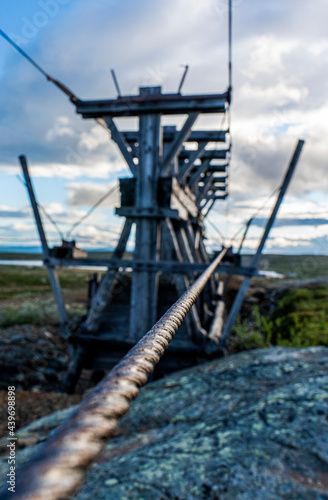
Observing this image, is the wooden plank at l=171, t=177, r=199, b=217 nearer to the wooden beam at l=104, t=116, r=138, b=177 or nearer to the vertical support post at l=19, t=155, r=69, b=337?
the wooden beam at l=104, t=116, r=138, b=177

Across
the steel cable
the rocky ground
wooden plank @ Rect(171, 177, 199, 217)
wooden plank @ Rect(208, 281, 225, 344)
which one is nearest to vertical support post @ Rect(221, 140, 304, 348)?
wooden plank @ Rect(208, 281, 225, 344)

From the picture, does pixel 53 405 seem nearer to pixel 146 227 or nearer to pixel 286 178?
pixel 146 227

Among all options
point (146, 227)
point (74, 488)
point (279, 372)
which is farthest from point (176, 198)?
point (74, 488)

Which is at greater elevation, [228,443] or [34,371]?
[228,443]

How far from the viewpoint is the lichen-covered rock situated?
1.99 m

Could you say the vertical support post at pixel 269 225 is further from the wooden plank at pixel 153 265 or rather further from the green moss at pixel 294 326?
the green moss at pixel 294 326

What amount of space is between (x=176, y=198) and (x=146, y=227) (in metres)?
0.96

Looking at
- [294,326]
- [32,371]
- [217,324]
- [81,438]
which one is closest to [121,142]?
[217,324]

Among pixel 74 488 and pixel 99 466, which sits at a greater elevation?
pixel 74 488

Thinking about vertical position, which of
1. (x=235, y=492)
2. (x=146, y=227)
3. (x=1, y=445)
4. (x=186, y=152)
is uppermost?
(x=186, y=152)

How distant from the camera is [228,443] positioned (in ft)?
7.86

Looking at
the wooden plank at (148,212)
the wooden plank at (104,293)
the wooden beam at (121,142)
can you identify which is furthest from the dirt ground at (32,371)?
the wooden beam at (121,142)

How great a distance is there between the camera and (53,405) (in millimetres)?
5852

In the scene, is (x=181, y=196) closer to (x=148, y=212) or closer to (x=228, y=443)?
(x=148, y=212)
